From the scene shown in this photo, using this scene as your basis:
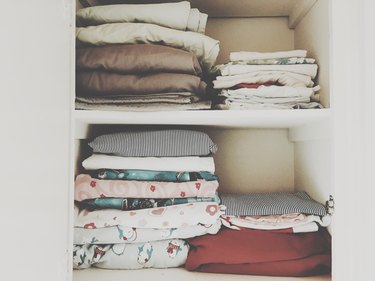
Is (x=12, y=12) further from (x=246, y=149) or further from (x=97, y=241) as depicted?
(x=246, y=149)

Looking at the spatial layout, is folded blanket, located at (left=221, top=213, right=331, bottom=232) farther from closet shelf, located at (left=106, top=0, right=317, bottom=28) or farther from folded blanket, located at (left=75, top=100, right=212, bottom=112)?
closet shelf, located at (left=106, top=0, right=317, bottom=28)

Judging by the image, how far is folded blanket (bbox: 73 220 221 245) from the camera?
1.00 m

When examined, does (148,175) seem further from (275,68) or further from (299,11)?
(299,11)

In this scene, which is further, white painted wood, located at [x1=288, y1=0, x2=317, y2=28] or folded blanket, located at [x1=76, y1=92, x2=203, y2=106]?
white painted wood, located at [x1=288, y1=0, x2=317, y2=28]

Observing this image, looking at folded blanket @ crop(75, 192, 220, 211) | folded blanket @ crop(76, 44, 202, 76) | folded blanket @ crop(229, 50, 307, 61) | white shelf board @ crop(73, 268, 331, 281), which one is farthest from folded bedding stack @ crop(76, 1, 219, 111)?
white shelf board @ crop(73, 268, 331, 281)

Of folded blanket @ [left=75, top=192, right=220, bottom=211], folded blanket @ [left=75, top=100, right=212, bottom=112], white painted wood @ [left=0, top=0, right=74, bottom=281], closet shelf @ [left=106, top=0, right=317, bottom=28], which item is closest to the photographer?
white painted wood @ [left=0, top=0, right=74, bottom=281]

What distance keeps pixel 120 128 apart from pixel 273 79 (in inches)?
17.6

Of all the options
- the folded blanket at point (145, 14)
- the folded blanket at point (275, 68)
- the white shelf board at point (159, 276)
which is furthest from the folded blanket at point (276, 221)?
the folded blanket at point (145, 14)

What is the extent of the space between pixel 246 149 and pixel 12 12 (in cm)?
89

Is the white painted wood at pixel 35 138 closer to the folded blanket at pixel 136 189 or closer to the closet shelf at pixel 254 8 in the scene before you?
the folded blanket at pixel 136 189

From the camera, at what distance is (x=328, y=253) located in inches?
40.0

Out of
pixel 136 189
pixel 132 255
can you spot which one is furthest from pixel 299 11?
pixel 132 255

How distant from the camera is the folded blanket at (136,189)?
3.34ft

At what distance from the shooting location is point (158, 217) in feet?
3.29
